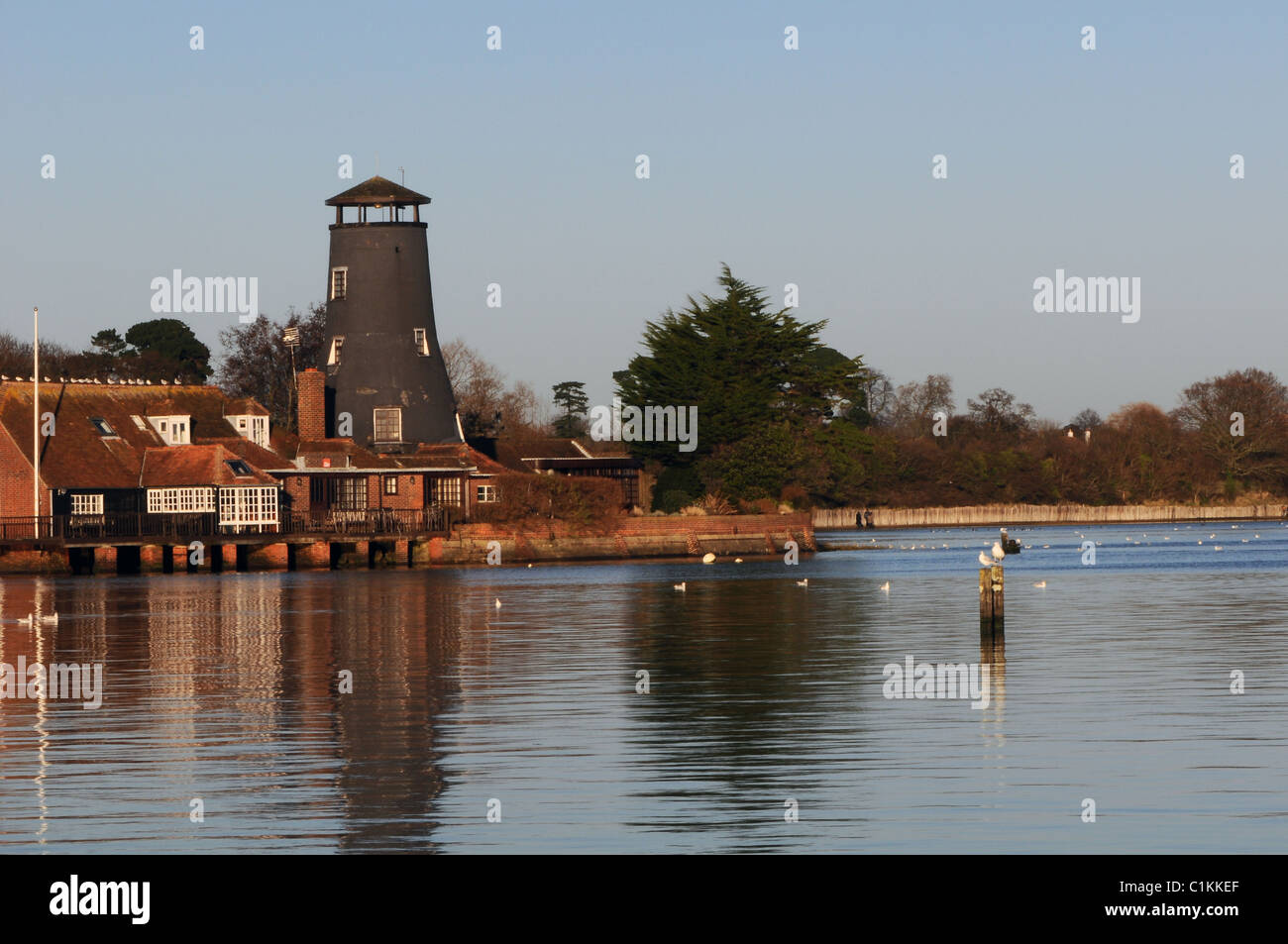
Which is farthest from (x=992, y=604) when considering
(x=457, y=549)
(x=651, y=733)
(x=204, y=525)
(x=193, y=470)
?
(x=457, y=549)

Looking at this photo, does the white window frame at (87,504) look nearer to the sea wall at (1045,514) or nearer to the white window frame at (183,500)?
the white window frame at (183,500)

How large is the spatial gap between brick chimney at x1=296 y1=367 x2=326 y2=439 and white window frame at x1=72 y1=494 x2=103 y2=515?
39.8ft

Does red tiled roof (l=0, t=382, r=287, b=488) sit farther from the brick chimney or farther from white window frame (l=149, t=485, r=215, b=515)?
the brick chimney

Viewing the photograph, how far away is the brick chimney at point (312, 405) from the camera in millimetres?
80062

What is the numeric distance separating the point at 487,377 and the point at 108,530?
1974 inches

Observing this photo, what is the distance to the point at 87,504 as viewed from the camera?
6969 cm

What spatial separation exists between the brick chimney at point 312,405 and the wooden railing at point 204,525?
539 centimetres

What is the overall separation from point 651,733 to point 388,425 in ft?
203

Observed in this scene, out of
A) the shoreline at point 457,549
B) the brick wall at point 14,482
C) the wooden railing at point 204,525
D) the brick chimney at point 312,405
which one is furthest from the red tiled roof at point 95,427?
the brick chimney at point 312,405

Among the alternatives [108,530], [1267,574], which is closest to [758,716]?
[1267,574]

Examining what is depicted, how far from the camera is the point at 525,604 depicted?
4788cm

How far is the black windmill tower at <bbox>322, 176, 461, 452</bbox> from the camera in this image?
268 ft

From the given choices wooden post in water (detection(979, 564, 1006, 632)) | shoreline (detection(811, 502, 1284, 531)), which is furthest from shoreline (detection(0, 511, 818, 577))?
wooden post in water (detection(979, 564, 1006, 632))
